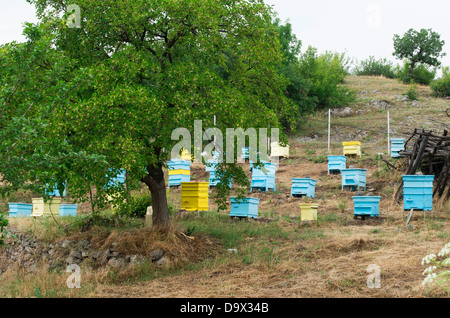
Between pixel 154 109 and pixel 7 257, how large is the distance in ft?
23.5

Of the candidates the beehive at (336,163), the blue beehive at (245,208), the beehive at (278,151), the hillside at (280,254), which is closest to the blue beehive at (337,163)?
the beehive at (336,163)

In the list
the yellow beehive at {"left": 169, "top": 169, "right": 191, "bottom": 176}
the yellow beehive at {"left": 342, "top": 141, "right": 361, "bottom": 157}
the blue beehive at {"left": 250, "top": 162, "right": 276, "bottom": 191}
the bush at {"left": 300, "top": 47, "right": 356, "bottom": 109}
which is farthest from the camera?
the bush at {"left": 300, "top": 47, "right": 356, "bottom": 109}

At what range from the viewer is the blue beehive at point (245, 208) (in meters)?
14.7

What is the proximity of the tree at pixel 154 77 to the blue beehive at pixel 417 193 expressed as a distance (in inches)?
153

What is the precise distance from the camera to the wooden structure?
48.1 feet

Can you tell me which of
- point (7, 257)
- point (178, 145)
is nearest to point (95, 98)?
point (178, 145)

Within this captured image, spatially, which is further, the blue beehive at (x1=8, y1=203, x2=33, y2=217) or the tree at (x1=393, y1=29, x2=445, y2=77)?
the tree at (x1=393, y1=29, x2=445, y2=77)

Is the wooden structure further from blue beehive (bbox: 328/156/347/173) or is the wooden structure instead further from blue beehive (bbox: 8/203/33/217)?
blue beehive (bbox: 8/203/33/217)

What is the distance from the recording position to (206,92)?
11250 millimetres

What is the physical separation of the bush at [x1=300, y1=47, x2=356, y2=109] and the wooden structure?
1743cm

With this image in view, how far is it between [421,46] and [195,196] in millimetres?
45003

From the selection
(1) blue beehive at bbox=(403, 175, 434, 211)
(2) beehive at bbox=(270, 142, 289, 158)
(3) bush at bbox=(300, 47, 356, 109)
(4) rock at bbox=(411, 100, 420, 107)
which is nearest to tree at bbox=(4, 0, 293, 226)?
(1) blue beehive at bbox=(403, 175, 434, 211)

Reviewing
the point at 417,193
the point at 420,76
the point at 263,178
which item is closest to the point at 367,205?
the point at 417,193

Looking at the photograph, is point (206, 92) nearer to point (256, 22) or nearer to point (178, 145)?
point (178, 145)
